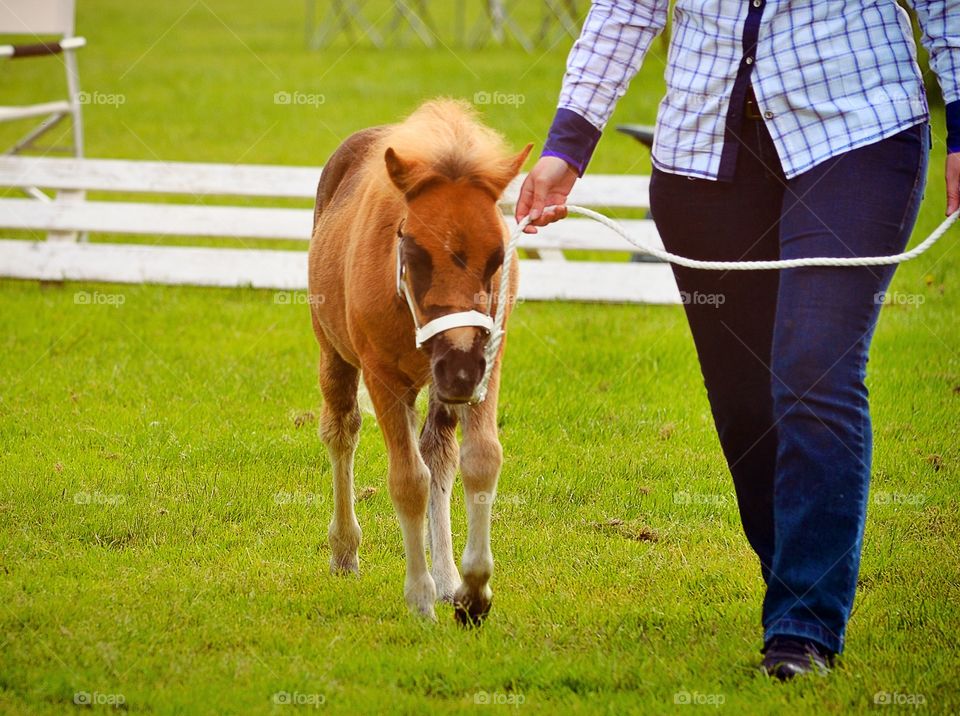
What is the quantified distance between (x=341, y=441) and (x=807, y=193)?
227 centimetres

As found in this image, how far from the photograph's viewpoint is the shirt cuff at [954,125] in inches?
127

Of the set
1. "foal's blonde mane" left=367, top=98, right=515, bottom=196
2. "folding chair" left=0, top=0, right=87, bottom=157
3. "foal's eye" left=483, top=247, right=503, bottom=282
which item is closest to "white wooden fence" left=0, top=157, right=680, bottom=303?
"folding chair" left=0, top=0, right=87, bottom=157

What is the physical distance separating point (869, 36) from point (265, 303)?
20.3ft

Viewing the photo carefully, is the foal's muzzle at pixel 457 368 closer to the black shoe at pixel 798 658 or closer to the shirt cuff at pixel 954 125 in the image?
the black shoe at pixel 798 658

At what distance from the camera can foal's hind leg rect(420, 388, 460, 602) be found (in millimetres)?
4422

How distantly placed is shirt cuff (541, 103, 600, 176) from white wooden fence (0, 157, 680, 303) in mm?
5188

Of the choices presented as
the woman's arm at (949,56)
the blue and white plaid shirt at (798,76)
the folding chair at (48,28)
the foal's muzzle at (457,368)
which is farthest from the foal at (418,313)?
the folding chair at (48,28)

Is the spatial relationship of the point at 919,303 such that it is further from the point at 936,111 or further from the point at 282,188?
the point at 936,111

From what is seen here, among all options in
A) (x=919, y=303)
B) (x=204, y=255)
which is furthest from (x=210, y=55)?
(x=919, y=303)

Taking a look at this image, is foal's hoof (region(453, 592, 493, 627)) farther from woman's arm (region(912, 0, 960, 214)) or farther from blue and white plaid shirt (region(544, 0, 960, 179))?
woman's arm (region(912, 0, 960, 214))

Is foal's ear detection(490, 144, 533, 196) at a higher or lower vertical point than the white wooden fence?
higher

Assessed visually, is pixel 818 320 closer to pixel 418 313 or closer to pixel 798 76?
pixel 798 76

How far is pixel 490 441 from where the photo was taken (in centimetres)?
401

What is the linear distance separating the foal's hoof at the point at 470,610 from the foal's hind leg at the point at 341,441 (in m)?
→ 0.74
